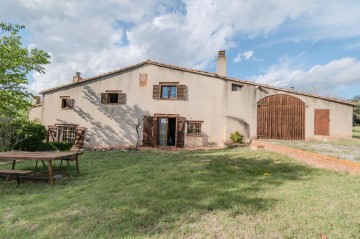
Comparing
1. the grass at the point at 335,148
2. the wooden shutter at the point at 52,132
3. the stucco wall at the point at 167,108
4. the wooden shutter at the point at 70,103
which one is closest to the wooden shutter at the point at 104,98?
the stucco wall at the point at 167,108

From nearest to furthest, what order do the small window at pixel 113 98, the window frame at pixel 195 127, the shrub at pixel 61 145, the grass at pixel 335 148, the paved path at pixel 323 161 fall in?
the paved path at pixel 323 161 < the grass at pixel 335 148 < the shrub at pixel 61 145 < the window frame at pixel 195 127 < the small window at pixel 113 98

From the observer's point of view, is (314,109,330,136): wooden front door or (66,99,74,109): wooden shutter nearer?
(314,109,330,136): wooden front door

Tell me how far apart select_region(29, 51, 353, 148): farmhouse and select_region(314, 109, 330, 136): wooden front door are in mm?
54

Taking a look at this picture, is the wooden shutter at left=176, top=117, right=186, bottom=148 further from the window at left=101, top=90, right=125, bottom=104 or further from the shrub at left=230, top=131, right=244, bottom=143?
the window at left=101, top=90, right=125, bottom=104

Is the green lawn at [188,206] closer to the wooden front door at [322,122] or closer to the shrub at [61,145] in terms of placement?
the shrub at [61,145]

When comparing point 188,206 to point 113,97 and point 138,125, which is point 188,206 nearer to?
point 138,125

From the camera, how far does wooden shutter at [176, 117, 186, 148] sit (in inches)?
625

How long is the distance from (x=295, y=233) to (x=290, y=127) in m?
13.3

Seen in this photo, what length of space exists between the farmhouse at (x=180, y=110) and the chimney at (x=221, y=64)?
67mm

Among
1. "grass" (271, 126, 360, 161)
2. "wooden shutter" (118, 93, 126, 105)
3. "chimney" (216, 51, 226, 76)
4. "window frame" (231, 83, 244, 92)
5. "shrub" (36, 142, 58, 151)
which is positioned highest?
"chimney" (216, 51, 226, 76)

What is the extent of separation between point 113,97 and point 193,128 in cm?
610

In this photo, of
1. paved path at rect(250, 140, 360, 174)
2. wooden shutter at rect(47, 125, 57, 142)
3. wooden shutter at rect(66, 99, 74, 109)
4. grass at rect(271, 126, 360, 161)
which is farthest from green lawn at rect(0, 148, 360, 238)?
wooden shutter at rect(47, 125, 57, 142)

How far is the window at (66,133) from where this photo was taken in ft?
55.1

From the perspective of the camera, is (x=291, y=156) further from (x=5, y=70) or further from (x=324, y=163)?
(x=5, y=70)
